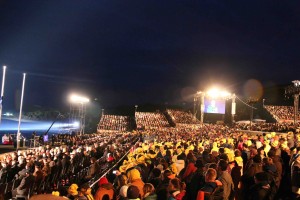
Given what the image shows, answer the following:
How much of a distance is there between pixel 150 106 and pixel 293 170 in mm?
93242

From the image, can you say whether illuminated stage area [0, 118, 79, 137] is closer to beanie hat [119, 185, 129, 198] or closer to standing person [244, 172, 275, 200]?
beanie hat [119, 185, 129, 198]

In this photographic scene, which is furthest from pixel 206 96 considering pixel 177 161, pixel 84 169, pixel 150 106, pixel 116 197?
pixel 150 106

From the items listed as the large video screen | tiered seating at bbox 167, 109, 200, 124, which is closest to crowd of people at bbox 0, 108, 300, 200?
the large video screen

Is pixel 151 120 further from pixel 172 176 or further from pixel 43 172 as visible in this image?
pixel 172 176

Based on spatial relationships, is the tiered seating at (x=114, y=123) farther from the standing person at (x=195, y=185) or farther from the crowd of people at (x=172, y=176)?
the standing person at (x=195, y=185)

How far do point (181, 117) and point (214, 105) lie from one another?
14.0m

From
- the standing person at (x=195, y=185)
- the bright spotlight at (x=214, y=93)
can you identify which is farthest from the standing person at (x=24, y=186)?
the bright spotlight at (x=214, y=93)

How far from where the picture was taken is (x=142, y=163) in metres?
8.67

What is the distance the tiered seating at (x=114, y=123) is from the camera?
49.8 meters

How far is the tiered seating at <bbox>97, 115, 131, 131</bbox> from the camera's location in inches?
1961

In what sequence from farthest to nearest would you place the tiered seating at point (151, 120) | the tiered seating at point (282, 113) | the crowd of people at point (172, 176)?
the tiered seating at point (151, 120)
the tiered seating at point (282, 113)
the crowd of people at point (172, 176)

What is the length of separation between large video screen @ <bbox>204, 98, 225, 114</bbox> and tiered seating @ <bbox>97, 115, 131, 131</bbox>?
Answer: 41.8ft

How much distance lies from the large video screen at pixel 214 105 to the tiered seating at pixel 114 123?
41.8 ft

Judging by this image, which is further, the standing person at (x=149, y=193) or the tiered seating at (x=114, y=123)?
the tiered seating at (x=114, y=123)
